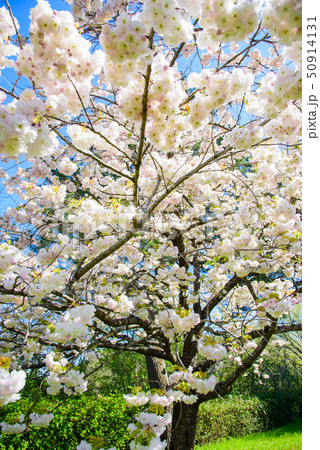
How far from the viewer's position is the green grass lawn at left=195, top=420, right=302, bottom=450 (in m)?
6.32

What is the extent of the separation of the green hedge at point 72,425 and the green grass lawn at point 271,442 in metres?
3.10

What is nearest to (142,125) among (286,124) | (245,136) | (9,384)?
(245,136)

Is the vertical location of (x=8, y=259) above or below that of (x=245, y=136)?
below

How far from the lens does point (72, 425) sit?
4543 millimetres

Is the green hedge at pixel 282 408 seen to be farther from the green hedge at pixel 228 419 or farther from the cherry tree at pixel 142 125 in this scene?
the cherry tree at pixel 142 125

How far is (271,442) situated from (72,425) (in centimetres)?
513

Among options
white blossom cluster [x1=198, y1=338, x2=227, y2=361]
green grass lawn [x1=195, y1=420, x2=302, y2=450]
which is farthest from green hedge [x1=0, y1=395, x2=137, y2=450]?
green grass lawn [x1=195, y1=420, x2=302, y2=450]

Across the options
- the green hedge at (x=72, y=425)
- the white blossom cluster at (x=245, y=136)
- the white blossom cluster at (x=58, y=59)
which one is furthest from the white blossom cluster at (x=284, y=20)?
the green hedge at (x=72, y=425)

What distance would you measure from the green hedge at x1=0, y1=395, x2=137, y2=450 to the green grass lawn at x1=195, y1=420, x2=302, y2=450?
122 inches

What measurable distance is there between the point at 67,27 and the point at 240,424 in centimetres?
1047

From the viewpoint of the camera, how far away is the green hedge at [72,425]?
159 inches

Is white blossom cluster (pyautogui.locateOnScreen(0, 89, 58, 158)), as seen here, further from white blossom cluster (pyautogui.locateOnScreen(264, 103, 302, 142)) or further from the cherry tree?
white blossom cluster (pyautogui.locateOnScreen(264, 103, 302, 142))

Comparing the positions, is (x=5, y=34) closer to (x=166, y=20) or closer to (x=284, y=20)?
(x=166, y=20)
